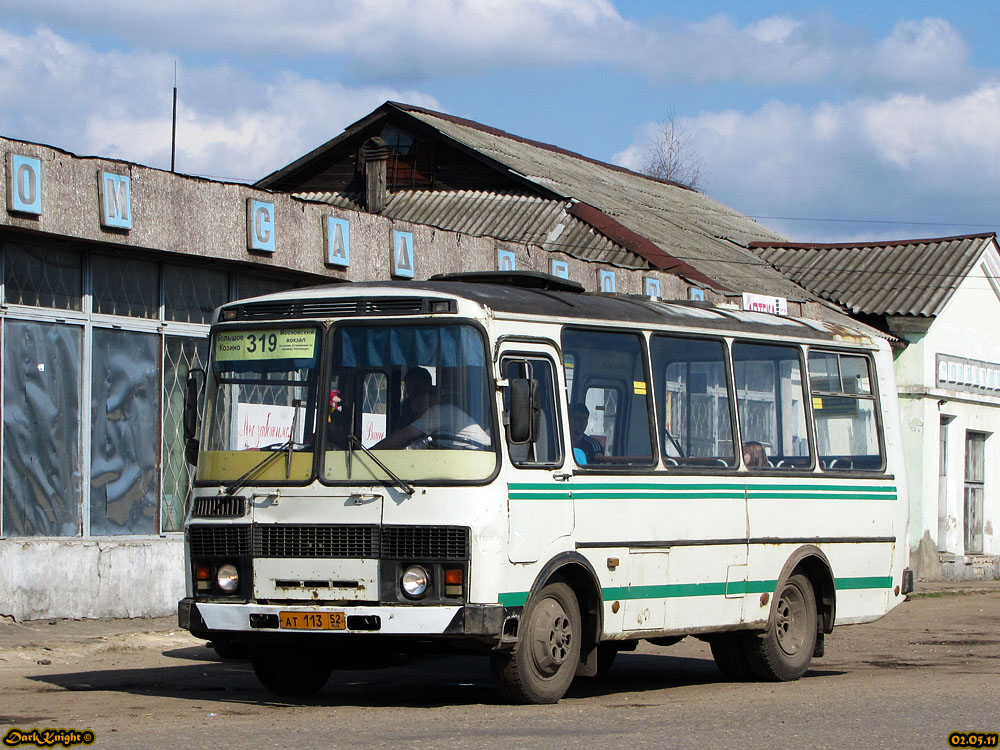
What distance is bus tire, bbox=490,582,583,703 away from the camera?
31.2ft

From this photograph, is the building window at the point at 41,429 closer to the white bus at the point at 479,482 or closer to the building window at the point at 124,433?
the building window at the point at 124,433

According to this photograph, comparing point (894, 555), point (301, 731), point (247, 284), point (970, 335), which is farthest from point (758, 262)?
point (301, 731)

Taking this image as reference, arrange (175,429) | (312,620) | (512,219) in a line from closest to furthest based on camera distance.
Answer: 1. (312,620)
2. (175,429)
3. (512,219)

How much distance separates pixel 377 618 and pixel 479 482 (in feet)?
3.31

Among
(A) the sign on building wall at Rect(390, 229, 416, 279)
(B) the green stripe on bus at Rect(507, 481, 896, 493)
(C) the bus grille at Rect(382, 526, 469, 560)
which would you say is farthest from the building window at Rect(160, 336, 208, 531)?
(C) the bus grille at Rect(382, 526, 469, 560)

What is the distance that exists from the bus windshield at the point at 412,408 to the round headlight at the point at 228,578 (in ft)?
2.88

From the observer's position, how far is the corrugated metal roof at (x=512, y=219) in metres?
29.5

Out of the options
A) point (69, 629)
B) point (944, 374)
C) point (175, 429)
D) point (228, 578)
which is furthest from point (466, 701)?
point (944, 374)

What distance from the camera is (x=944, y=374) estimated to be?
29266mm

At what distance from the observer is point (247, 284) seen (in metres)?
17.1

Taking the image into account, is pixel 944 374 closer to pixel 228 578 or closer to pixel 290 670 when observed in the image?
pixel 290 670

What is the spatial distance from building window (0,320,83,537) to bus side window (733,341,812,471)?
22.1ft

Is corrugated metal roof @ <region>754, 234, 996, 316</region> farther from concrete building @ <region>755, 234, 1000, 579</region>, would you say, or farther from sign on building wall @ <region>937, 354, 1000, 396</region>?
sign on building wall @ <region>937, 354, 1000, 396</region>

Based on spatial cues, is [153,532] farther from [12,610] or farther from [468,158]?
[468,158]
